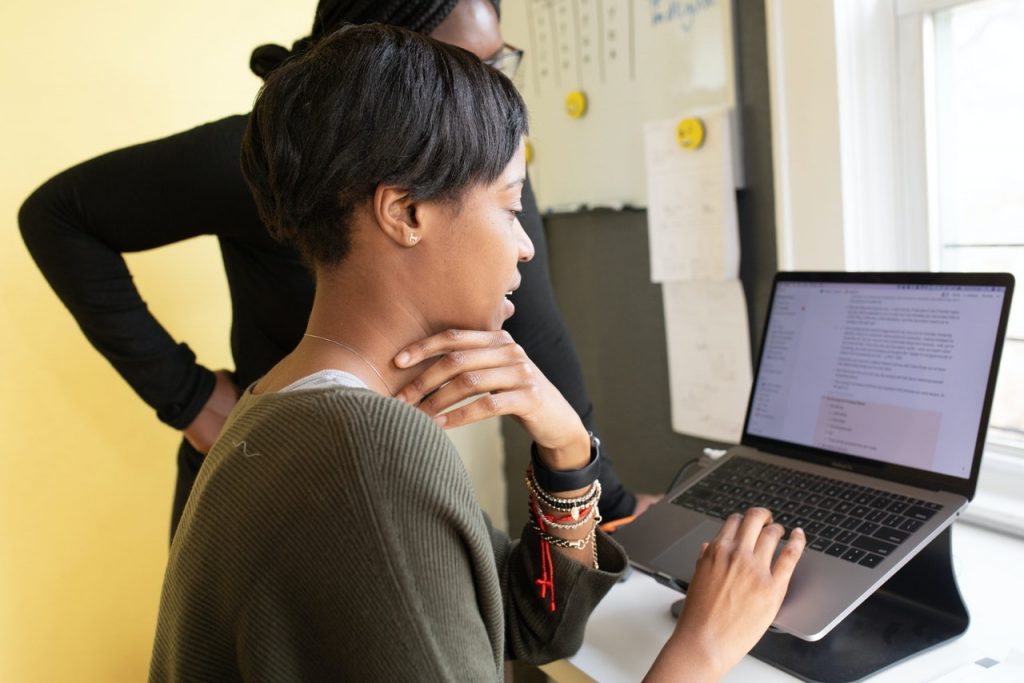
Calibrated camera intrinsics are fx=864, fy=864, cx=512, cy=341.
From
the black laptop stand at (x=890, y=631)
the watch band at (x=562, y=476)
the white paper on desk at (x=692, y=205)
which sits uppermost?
the white paper on desk at (x=692, y=205)

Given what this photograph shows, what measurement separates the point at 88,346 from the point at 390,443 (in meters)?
1.33

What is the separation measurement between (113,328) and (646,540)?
0.80 meters

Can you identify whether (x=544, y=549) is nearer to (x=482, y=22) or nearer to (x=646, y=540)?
(x=646, y=540)

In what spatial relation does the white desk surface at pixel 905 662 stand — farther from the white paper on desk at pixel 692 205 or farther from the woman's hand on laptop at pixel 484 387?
the white paper on desk at pixel 692 205

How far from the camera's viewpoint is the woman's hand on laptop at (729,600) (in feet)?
2.54

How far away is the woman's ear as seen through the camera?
2.26 feet

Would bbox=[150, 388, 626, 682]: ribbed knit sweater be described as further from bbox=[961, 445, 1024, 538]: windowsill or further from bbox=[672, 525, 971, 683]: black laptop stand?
bbox=[961, 445, 1024, 538]: windowsill

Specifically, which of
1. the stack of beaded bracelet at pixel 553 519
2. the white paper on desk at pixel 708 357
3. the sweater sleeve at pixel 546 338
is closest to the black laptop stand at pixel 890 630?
the stack of beaded bracelet at pixel 553 519

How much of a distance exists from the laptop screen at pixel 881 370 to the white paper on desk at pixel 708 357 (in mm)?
378

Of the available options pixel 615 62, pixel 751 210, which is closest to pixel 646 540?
pixel 751 210

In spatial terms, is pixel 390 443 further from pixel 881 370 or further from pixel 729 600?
pixel 881 370

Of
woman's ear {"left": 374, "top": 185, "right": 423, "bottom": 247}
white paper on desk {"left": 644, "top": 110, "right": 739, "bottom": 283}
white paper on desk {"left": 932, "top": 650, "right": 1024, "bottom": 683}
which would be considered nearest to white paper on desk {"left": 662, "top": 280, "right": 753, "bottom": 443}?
white paper on desk {"left": 644, "top": 110, "right": 739, "bottom": 283}

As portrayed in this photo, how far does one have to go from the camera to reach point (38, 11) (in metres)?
1.58

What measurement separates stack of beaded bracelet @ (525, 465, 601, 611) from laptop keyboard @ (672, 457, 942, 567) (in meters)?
0.21
